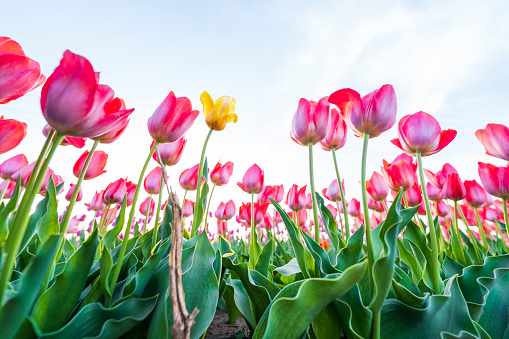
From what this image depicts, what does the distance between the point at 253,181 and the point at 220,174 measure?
0.68 ft

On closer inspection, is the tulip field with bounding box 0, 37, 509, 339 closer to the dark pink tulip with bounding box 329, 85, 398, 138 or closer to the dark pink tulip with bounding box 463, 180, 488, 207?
the dark pink tulip with bounding box 329, 85, 398, 138

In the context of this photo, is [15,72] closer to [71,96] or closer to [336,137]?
[71,96]

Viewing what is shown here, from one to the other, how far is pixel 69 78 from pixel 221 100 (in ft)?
2.29

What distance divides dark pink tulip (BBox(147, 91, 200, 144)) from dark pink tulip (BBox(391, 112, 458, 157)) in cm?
70

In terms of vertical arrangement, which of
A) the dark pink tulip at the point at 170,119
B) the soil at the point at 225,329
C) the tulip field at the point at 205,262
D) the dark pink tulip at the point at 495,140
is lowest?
the soil at the point at 225,329

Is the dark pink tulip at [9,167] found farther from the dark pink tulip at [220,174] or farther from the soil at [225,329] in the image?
the soil at [225,329]

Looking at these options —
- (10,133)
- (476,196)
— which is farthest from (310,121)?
(476,196)

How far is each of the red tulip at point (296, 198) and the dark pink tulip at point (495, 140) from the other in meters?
1.00

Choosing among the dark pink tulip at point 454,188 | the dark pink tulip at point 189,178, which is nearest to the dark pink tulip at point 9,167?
the dark pink tulip at point 189,178

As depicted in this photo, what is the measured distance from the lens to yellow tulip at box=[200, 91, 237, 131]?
1150 millimetres

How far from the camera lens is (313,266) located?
948 millimetres

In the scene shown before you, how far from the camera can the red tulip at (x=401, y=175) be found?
4.56ft

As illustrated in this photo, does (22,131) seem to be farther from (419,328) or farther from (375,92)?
(419,328)

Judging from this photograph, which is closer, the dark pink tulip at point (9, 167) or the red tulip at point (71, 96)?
the red tulip at point (71, 96)
